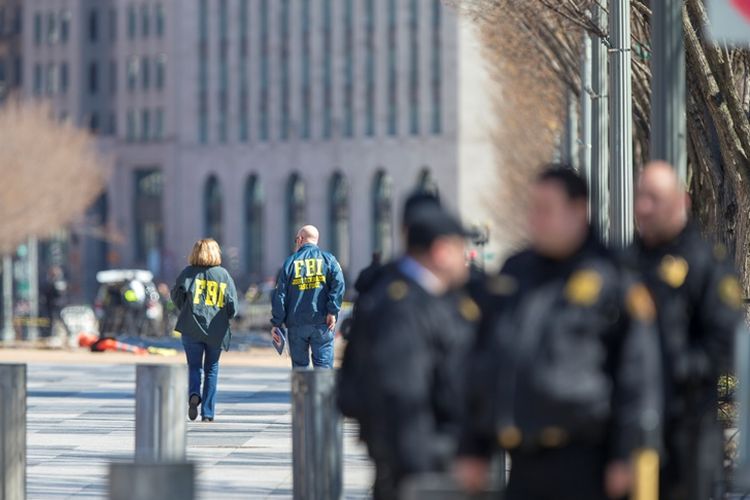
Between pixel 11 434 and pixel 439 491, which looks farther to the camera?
pixel 11 434

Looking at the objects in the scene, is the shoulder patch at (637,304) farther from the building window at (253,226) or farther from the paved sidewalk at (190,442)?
the building window at (253,226)

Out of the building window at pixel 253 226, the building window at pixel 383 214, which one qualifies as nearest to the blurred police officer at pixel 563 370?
the building window at pixel 383 214

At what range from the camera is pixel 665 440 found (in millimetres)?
8523

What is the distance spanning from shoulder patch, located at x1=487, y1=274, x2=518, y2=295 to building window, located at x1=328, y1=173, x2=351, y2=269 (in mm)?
110467

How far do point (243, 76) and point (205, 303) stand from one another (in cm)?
10337

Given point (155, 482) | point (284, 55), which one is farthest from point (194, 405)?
point (284, 55)

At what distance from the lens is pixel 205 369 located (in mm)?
19281

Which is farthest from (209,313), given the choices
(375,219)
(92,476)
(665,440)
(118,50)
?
(118,50)

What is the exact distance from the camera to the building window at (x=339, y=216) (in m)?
119

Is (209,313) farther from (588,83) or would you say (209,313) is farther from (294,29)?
(294,29)

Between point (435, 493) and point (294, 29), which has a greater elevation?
point (294, 29)

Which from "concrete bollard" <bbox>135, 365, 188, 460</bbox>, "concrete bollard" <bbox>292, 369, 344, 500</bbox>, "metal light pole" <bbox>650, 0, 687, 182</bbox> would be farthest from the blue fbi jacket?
"metal light pole" <bbox>650, 0, 687, 182</bbox>

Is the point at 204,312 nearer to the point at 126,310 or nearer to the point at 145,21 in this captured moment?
the point at 126,310

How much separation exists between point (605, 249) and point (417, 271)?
2.47 ft
